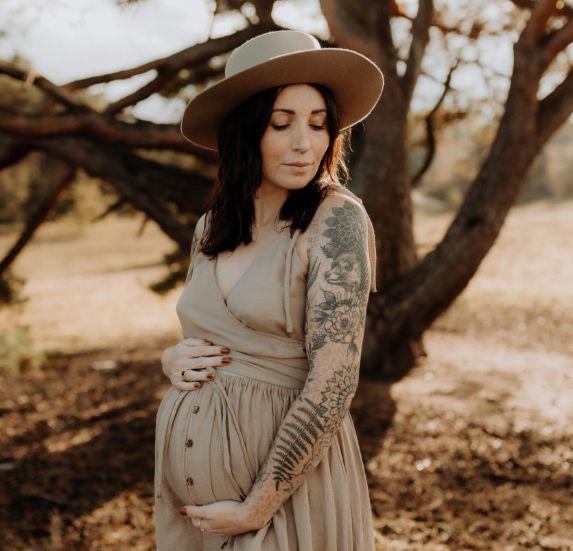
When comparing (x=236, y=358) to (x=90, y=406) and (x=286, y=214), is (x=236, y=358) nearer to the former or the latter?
(x=286, y=214)

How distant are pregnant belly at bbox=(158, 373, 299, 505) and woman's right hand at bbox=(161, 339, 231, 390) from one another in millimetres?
39

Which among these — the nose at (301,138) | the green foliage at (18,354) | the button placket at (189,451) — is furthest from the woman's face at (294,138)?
the green foliage at (18,354)

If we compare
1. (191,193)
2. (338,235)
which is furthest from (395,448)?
(338,235)

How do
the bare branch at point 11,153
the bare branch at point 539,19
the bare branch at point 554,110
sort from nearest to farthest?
the bare branch at point 539,19 → the bare branch at point 554,110 → the bare branch at point 11,153

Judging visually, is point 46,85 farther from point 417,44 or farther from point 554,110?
point 554,110

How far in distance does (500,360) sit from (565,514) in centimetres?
384

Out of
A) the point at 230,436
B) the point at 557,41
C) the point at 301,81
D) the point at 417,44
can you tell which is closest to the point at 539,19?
the point at 557,41

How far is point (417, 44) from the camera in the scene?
18.9ft

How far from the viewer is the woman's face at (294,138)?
1784 mm

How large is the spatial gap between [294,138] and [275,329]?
486 millimetres

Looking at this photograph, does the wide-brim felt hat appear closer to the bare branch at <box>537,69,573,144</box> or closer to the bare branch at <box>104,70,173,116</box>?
the bare branch at <box>537,69,573,144</box>

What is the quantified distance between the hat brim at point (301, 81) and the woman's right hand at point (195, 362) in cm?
64

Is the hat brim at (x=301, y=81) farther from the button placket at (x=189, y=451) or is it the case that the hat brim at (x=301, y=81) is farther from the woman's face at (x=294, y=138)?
the button placket at (x=189, y=451)

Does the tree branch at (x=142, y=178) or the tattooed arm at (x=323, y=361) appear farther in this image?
the tree branch at (x=142, y=178)
